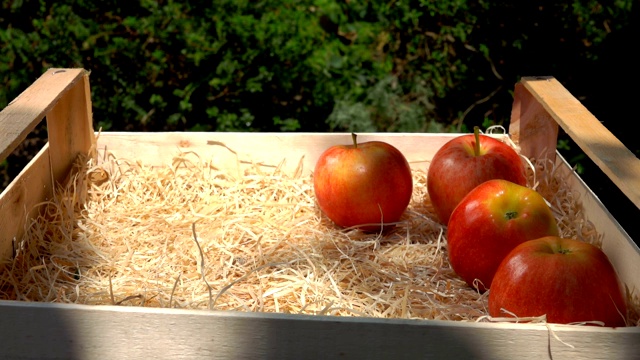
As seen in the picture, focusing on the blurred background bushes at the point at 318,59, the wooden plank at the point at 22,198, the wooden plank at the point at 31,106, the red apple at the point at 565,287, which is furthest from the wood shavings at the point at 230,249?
the blurred background bushes at the point at 318,59

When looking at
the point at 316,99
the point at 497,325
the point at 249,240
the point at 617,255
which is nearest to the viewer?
the point at 497,325

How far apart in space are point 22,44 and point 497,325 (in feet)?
7.78

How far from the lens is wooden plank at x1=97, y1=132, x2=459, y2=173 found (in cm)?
222

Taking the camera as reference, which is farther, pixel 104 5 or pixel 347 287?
pixel 104 5

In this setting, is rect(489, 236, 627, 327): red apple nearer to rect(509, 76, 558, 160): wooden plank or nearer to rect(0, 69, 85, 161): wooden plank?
rect(509, 76, 558, 160): wooden plank

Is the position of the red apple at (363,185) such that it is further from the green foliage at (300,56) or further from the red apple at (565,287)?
the green foliage at (300,56)

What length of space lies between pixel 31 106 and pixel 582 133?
1.17 m

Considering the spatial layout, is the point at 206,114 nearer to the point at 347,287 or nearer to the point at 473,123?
the point at 473,123

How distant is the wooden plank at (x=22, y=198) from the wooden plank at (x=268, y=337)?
20.0 inches

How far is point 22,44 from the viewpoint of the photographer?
2.98 meters

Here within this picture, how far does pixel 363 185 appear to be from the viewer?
1.84 m

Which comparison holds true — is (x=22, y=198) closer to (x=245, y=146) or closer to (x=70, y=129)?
(x=70, y=129)

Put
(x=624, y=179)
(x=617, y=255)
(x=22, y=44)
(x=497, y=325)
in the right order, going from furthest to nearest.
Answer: (x=22, y=44), (x=617, y=255), (x=624, y=179), (x=497, y=325)

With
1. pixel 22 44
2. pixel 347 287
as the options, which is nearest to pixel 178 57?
pixel 22 44
